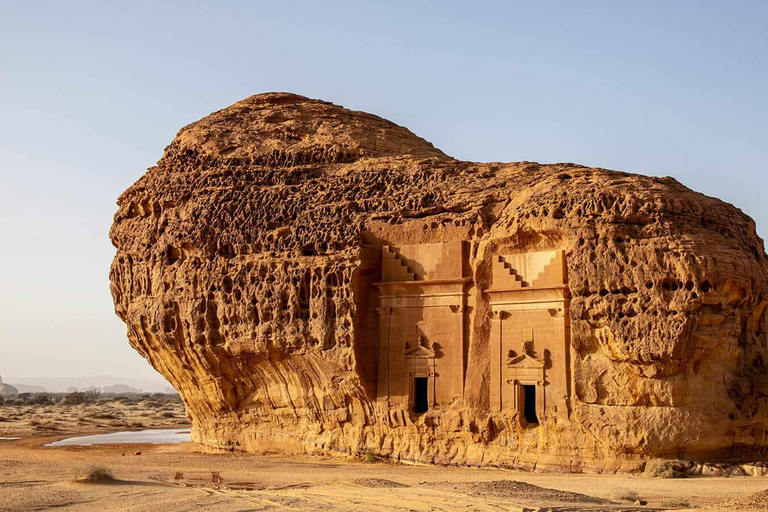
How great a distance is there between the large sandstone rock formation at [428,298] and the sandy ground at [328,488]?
4.86 feet

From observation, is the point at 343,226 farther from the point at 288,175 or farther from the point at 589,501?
the point at 589,501

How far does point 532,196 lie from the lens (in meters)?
24.1

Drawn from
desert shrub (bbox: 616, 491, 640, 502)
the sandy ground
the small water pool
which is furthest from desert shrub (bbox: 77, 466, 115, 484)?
the small water pool

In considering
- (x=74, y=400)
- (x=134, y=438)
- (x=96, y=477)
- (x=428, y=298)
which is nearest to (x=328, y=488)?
(x=96, y=477)

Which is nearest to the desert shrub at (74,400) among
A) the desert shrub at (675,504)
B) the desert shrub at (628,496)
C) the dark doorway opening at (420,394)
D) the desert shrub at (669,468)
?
the dark doorway opening at (420,394)

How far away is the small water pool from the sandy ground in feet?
31.8

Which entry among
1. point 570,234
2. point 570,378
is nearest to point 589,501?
point 570,378

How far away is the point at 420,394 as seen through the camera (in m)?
25.7

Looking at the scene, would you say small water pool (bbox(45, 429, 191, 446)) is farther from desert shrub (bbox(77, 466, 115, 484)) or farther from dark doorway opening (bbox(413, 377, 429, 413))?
desert shrub (bbox(77, 466, 115, 484))

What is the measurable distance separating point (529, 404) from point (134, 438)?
2223 cm

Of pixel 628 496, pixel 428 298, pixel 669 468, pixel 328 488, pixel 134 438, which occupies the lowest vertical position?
pixel 134 438

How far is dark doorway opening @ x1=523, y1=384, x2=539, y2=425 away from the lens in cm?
2353

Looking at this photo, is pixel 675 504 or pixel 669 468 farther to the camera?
pixel 669 468

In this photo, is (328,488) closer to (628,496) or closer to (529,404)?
(628,496)
